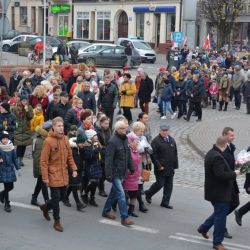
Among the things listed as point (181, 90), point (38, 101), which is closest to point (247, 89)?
point (181, 90)

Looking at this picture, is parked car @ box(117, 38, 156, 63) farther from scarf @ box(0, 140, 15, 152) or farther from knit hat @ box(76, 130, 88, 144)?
scarf @ box(0, 140, 15, 152)

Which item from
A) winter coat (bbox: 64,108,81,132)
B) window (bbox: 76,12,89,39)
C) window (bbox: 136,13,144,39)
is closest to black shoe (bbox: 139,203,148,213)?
winter coat (bbox: 64,108,81,132)

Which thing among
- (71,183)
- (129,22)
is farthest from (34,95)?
(129,22)

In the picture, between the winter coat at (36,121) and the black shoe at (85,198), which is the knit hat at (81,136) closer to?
the black shoe at (85,198)

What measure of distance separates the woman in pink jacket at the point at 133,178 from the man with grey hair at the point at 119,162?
0.33 m

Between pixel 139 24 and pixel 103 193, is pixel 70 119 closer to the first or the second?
pixel 103 193

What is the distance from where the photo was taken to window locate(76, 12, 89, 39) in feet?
205

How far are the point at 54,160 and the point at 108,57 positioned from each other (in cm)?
2863

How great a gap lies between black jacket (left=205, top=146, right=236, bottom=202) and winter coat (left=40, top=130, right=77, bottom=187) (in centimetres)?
216

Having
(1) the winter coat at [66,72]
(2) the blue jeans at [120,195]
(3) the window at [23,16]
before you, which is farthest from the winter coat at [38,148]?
(3) the window at [23,16]

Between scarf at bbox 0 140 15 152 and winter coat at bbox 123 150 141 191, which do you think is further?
scarf at bbox 0 140 15 152

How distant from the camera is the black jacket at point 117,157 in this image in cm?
932

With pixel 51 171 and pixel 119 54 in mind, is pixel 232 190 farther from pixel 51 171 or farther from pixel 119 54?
pixel 119 54

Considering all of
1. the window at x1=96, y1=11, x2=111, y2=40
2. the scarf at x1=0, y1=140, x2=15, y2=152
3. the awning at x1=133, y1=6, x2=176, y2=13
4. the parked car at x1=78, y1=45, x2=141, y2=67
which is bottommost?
the scarf at x1=0, y1=140, x2=15, y2=152
